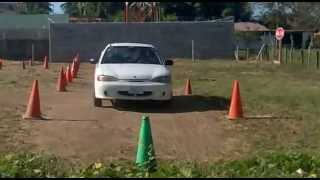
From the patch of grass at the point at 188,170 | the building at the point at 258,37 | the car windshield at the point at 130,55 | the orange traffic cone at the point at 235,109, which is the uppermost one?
the car windshield at the point at 130,55

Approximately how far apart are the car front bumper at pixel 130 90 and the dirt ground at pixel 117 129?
29 centimetres

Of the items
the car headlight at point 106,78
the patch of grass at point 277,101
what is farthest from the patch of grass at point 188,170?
the car headlight at point 106,78

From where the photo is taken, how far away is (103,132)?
11.5 m

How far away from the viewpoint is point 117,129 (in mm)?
11938

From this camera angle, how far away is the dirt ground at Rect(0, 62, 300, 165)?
9.93m

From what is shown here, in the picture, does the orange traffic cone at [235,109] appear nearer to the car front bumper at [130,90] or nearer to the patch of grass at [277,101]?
the patch of grass at [277,101]

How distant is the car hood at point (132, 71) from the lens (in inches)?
575

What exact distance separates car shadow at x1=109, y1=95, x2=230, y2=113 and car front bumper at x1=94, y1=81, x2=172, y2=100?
29cm

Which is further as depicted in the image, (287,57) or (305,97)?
(287,57)

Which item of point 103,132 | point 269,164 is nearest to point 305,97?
point 103,132

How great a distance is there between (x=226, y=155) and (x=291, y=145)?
4.16 feet

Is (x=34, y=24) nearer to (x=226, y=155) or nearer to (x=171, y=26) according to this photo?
(x=171, y=26)

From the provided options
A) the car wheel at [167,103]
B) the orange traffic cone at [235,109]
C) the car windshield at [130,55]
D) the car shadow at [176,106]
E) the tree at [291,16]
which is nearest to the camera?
the orange traffic cone at [235,109]

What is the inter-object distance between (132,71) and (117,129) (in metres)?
3.01
